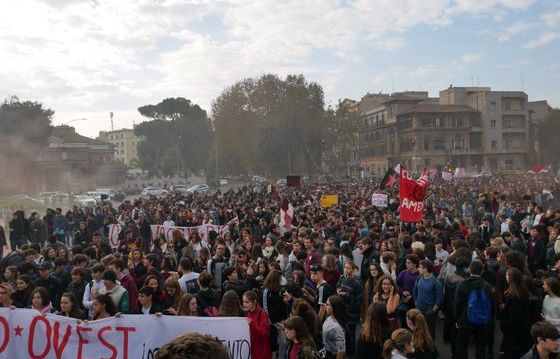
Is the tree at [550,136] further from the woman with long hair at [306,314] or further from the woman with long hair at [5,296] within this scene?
the woman with long hair at [5,296]

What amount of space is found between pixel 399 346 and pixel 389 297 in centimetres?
181

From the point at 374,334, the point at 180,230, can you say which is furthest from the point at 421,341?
the point at 180,230

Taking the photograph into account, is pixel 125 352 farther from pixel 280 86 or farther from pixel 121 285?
pixel 280 86

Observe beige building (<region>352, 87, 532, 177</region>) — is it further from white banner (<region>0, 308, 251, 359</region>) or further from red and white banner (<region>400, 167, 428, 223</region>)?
white banner (<region>0, 308, 251, 359</region>)

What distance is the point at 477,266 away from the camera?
21.9 feet

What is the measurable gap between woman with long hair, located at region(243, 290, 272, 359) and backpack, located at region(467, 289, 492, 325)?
254 cm

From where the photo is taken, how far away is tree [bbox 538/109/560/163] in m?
77.6

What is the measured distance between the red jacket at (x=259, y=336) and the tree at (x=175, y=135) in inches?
3204

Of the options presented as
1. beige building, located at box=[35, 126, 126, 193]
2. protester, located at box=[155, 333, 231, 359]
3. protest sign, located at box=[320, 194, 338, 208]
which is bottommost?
protest sign, located at box=[320, 194, 338, 208]

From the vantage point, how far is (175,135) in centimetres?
9069

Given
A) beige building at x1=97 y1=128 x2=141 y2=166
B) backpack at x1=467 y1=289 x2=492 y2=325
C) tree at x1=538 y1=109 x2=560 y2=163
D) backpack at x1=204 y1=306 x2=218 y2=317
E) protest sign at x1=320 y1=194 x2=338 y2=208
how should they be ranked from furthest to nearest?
beige building at x1=97 y1=128 x2=141 y2=166, tree at x1=538 y1=109 x2=560 y2=163, protest sign at x1=320 y1=194 x2=338 y2=208, backpack at x1=467 y1=289 x2=492 y2=325, backpack at x1=204 y1=306 x2=218 y2=317

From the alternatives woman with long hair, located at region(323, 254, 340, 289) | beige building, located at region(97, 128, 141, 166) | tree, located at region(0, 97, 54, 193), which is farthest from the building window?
beige building, located at region(97, 128, 141, 166)

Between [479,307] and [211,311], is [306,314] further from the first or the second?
[479,307]

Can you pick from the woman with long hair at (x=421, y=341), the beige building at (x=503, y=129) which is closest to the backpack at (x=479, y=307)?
the woman with long hair at (x=421, y=341)
